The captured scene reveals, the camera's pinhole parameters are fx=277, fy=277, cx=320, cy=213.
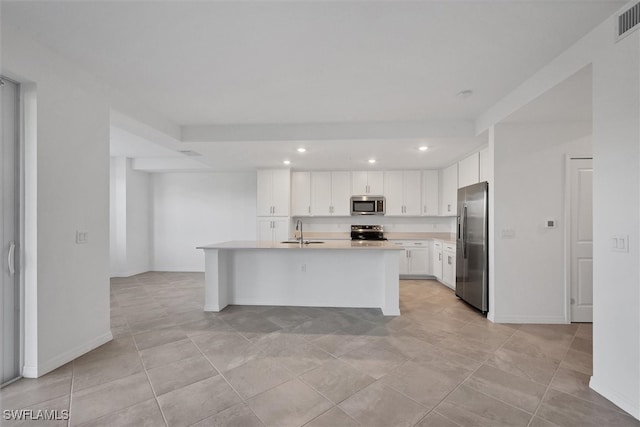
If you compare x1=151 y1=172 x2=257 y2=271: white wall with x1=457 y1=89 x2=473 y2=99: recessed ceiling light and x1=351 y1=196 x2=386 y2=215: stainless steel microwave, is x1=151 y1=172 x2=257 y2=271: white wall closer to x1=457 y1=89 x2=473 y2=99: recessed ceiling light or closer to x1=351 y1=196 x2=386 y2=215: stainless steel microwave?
x1=351 y1=196 x2=386 y2=215: stainless steel microwave

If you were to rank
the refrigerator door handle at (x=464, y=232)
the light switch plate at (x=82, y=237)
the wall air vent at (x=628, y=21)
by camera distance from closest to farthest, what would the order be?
the wall air vent at (x=628, y=21), the light switch plate at (x=82, y=237), the refrigerator door handle at (x=464, y=232)

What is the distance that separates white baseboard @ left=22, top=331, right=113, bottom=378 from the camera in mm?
2164

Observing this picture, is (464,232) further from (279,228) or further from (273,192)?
(273,192)

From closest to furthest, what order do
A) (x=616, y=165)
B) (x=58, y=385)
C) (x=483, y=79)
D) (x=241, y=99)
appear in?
(x=616, y=165) < (x=58, y=385) < (x=483, y=79) < (x=241, y=99)

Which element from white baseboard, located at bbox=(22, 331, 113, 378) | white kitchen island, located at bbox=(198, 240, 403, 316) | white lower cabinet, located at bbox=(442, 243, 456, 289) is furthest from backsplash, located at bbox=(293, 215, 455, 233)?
white baseboard, located at bbox=(22, 331, 113, 378)

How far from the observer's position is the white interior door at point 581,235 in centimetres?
334

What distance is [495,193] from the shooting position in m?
3.38

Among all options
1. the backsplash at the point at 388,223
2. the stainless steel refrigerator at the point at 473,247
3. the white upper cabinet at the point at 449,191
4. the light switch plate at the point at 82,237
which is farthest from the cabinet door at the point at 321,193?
the light switch plate at the point at 82,237

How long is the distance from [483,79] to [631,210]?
1632mm

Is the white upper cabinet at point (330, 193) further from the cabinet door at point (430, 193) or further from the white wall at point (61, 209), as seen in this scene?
the white wall at point (61, 209)

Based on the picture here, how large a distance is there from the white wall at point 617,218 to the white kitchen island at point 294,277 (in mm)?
2176

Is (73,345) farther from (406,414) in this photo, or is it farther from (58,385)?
(406,414)

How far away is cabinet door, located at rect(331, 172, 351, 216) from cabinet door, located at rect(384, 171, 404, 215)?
85 cm

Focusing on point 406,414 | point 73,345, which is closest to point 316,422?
point 406,414
